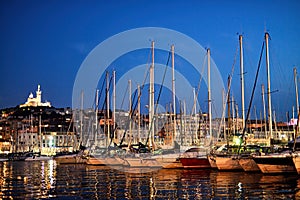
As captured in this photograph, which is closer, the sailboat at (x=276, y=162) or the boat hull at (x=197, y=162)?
the sailboat at (x=276, y=162)

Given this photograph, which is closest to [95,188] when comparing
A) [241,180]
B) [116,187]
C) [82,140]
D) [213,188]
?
[116,187]

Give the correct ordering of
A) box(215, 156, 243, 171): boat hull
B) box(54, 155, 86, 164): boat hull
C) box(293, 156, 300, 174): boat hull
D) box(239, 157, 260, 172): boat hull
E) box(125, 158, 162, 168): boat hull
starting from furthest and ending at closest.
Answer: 1. box(54, 155, 86, 164): boat hull
2. box(125, 158, 162, 168): boat hull
3. box(215, 156, 243, 171): boat hull
4. box(239, 157, 260, 172): boat hull
5. box(293, 156, 300, 174): boat hull

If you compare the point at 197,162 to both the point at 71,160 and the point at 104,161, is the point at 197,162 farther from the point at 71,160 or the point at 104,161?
the point at 71,160

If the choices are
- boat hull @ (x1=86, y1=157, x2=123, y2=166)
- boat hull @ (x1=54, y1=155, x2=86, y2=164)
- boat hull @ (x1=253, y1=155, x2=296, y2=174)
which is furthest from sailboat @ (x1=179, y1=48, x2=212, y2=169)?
boat hull @ (x1=54, y1=155, x2=86, y2=164)

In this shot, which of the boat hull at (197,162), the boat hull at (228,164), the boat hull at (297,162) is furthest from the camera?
the boat hull at (197,162)

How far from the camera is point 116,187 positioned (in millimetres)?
29344

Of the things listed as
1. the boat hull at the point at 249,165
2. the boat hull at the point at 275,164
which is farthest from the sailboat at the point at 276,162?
the boat hull at the point at 249,165

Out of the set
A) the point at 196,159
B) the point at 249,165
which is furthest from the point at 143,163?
the point at 249,165

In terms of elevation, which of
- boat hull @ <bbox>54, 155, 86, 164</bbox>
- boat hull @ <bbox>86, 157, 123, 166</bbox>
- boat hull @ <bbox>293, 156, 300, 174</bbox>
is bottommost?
boat hull @ <bbox>54, 155, 86, 164</bbox>

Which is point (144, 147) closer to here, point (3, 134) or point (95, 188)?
point (95, 188)

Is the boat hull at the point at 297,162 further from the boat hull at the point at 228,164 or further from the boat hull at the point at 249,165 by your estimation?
the boat hull at the point at 228,164

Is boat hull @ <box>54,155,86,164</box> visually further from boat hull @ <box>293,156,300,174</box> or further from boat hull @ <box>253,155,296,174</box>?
boat hull @ <box>293,156,300,174</box>

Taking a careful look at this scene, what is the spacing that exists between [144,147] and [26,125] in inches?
6070

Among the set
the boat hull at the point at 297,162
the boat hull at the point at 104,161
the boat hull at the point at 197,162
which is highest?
the boat hull at the point at 297,162
